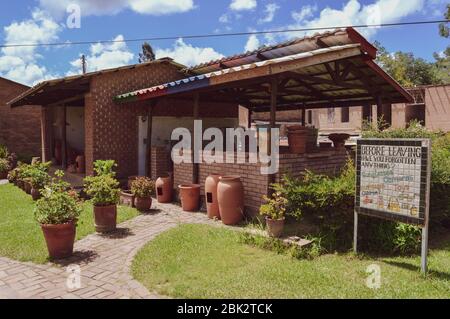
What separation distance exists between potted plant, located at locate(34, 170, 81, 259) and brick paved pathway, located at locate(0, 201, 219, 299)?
25cm

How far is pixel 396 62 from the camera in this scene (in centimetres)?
4550

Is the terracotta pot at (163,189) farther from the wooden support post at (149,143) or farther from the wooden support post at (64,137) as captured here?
the wooden support post at (64,137)

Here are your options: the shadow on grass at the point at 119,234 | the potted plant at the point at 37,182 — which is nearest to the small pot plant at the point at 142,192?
the shadow on grass at the point at 119,234

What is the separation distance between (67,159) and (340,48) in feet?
38.1

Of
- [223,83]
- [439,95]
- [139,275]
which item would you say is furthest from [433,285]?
[439,95]

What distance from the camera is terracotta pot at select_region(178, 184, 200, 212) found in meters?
8.85

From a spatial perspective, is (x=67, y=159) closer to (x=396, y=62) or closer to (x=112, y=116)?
(x=112, y=116)

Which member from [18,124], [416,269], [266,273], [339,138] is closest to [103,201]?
[266,273]

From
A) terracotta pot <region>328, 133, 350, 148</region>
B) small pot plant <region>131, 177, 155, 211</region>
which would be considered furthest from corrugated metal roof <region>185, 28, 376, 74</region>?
small pot plant <region>131, 177, 155, 211</region>

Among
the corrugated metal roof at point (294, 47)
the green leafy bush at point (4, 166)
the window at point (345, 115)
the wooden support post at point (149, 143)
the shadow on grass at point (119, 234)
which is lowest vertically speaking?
the shadow on grass at point (119, 234)

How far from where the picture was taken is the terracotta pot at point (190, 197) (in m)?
8.85

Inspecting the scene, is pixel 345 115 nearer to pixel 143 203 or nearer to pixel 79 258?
pixel 143 203

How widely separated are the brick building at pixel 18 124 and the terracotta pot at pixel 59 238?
56.6 feet
